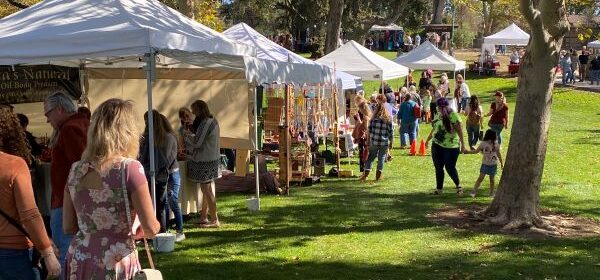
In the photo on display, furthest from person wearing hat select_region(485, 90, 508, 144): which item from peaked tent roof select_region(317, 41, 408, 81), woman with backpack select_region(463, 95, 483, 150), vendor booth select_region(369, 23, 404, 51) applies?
vendor booth select_region(369, 23, 404, 51)

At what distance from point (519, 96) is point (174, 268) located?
4.98 metres

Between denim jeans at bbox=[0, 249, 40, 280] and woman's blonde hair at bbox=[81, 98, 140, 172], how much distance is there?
76 cm

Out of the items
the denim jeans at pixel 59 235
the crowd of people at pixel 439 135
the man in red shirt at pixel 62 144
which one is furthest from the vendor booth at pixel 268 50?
the denim jeans at pixel 59 235

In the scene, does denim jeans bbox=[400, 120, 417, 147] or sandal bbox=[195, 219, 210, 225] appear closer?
sandal bbox=[195, 219, 210, 225]

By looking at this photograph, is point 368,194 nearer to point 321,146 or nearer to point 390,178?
point 390,178

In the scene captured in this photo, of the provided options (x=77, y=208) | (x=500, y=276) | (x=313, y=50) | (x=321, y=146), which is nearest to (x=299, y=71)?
(x=500, y=276)

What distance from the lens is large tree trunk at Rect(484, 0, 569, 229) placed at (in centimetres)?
952

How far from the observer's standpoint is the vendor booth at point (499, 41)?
124 ft

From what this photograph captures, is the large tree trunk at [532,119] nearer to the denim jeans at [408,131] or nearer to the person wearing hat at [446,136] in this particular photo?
the person wearing hat at [446,136]

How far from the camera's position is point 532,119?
31.4 feet

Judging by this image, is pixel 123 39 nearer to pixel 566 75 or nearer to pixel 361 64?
pixel 361 64

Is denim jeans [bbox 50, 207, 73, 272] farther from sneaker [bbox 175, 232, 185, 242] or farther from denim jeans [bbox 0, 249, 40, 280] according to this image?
sneaker [bbox 175, 232, 185, 242]

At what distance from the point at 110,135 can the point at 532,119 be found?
698 centimetres

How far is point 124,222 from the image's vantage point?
388 cm
